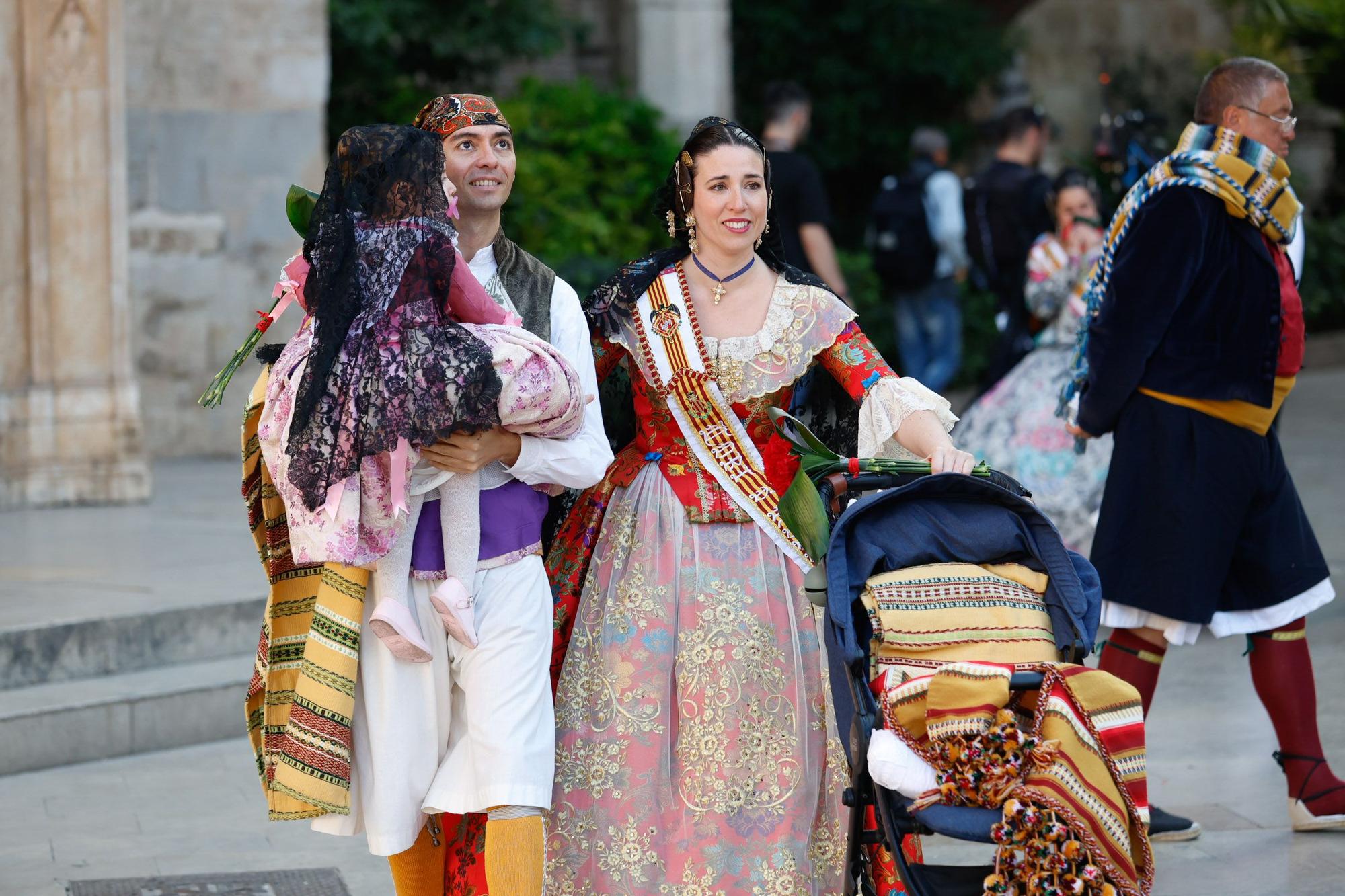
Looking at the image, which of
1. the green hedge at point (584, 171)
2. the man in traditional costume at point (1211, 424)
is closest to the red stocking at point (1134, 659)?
the man in traditional costume at point (1211, 424)

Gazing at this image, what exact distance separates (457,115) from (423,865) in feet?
5.41

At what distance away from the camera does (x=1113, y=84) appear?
55.7 ft

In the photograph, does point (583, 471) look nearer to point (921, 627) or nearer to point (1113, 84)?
point (921, 627)

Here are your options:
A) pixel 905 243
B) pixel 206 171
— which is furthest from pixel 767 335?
pixel 206 171

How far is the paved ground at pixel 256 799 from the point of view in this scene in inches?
192

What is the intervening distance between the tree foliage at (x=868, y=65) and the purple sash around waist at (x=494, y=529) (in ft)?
39.7

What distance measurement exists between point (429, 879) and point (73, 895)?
1.15 metres

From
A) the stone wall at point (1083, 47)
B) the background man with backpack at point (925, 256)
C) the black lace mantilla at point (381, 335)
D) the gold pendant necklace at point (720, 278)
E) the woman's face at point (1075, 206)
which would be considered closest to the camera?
the black lace mantilla at point (381, 335)

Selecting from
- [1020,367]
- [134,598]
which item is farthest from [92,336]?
[1020,367]

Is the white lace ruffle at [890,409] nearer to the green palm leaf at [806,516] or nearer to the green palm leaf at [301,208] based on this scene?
the green palm leaf at [806,516]

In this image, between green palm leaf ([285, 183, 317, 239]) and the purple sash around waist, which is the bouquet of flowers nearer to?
green palm leaf ([285, 183, 317, 239])

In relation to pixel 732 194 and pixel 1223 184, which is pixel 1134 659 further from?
pixel 732 194

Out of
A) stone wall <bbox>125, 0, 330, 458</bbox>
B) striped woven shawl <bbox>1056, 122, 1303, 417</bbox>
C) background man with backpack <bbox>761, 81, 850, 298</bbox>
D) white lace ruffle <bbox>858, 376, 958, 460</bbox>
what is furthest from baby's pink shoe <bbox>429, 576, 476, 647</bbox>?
stone wall <bbox>125, 0, 330, 458</bbox>

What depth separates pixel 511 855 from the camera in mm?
3752
